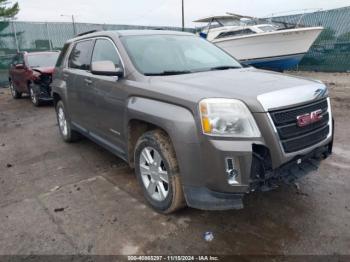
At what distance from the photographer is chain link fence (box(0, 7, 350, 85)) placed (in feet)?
47.6

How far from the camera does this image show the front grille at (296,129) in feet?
8.71

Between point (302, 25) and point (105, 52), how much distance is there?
11806mm

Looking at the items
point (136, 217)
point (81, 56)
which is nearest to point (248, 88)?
point (136, 217)

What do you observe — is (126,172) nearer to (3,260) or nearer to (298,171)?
(3,260)

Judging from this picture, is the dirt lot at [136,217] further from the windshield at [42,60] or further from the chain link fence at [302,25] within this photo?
the chain link fence at [302,25]

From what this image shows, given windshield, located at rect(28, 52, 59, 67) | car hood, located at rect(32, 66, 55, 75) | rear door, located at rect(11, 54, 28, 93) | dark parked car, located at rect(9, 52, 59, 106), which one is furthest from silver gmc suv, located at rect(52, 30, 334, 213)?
rear door, located at rect(11, 54, 28, 93)

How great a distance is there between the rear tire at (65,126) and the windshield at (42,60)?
4.77 m

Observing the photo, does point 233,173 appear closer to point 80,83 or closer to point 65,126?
point 80,83

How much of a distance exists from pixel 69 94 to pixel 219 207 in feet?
11.0

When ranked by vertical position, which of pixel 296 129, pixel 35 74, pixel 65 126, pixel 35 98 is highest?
pixel 296 129

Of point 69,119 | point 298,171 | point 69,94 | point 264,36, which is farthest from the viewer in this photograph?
point 264,36

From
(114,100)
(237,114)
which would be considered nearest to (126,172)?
(114,100)

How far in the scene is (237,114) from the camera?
2.60m

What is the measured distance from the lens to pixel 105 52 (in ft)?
13.5
